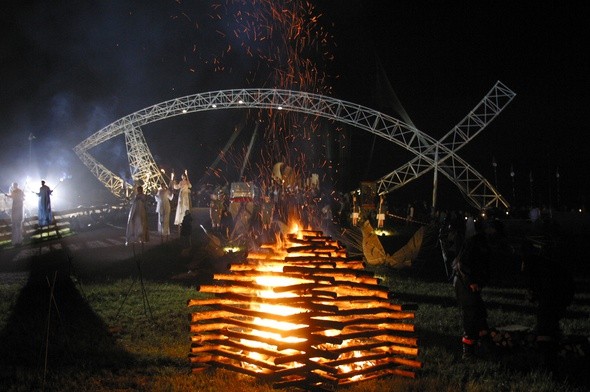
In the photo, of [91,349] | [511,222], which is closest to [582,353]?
[91,349]

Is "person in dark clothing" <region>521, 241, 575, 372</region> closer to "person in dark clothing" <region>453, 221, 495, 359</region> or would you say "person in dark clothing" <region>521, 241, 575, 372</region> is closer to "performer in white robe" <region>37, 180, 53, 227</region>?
"person in dark clothing" <region>453, 221, 495, 359</region>

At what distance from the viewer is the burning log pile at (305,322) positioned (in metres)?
6.75

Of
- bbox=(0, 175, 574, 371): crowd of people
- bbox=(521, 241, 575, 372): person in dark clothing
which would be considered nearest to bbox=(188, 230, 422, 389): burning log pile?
bbox=(0, 175, 574, 371): crowd of people

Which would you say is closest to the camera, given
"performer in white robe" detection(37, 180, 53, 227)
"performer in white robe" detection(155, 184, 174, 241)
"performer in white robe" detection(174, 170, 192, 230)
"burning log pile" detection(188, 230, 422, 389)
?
"burning log pile" detection(188, 230, 422, 389)

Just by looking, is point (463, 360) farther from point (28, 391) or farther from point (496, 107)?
point (496, 107)

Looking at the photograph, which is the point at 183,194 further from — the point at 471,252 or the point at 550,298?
the point at 550,298

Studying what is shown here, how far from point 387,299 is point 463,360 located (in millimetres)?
1993

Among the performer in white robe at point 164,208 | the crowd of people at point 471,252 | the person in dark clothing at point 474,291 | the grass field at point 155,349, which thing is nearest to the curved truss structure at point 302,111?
the crowd of people at point 471,252

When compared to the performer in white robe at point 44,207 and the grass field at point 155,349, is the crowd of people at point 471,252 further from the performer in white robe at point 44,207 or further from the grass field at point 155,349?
the grass field at point 155,349

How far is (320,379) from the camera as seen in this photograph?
677 cm

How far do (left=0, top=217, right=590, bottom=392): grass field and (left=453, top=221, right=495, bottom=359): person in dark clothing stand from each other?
269mm

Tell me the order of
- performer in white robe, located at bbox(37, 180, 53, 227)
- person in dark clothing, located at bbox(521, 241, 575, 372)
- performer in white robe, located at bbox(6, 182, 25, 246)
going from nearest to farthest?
person in dark clothing, located at bbox(521, 241, 575, 372) < performer in white robe, located at bbox(6, 182, 25, 246) < performer in white robe, located at bbox(37, 180, 53, 227)

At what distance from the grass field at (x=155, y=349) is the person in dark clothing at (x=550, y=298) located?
0.30 meters

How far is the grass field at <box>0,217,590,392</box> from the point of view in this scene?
711 cm
